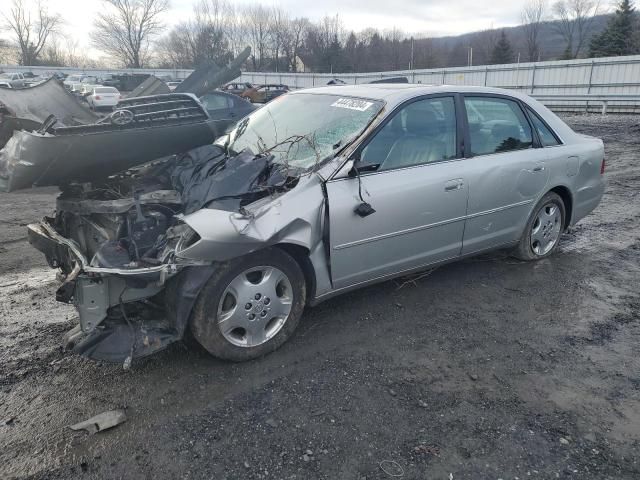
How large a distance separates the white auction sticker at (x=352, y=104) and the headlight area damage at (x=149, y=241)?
80 cm

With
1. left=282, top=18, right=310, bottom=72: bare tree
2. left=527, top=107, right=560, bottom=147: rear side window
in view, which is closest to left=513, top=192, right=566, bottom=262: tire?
left=527, top=107, right=560, bottom=147: rear side window

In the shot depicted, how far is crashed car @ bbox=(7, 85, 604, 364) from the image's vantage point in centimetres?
289

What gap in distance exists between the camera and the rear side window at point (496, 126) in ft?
13.8

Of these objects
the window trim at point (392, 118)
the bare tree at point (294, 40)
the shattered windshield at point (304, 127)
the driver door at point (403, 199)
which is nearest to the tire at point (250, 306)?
the driver door at point (403, 199)

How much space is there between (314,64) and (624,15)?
36.7 m

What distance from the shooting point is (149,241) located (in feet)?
10.2

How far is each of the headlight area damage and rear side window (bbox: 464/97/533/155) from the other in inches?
68.9

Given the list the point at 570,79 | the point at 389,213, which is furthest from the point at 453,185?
the point at 570,79

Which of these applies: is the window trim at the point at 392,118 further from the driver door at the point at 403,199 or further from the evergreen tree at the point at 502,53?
the evergreen tree at the point at 502,53

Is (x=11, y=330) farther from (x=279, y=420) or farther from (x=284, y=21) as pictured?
(x=284, y=21)

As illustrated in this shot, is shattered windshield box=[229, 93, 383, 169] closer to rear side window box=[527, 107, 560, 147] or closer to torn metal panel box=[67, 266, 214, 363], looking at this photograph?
torn metal panel box=[67, 266, 214, 363]

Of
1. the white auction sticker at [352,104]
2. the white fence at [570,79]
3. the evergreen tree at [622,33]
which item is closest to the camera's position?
the white auction sticker at [352,104]

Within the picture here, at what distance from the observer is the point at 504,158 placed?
4.33 metres

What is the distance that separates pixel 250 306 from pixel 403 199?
1.36m
